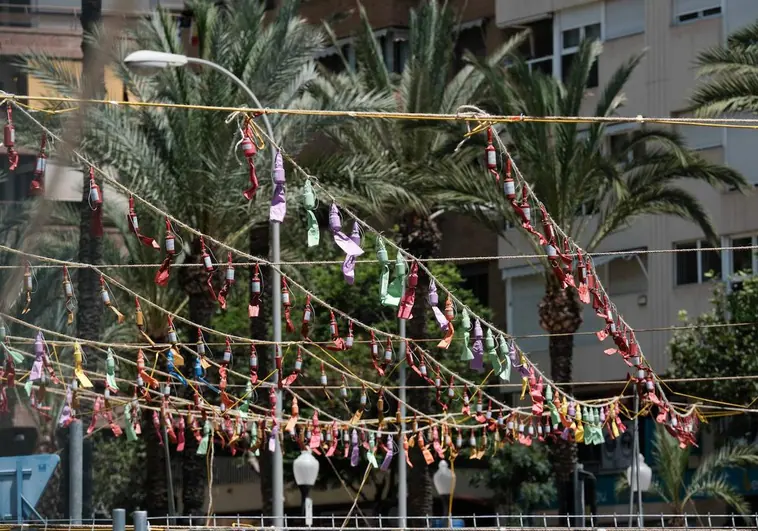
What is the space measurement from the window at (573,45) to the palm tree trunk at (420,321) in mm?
10235

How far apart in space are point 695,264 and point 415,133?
31.5 ft

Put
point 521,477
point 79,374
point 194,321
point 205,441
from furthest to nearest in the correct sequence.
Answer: point 521,477 → point 194,321 → point 205,441 → point 79,374

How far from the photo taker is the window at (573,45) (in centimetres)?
4034

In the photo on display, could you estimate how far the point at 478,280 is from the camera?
45188 millimetres

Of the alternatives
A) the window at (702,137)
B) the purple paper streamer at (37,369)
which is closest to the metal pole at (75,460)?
the purple paper streamer at (37,369)

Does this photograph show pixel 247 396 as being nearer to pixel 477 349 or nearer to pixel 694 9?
pixel 477 349

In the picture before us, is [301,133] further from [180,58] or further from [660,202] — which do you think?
[180,58]

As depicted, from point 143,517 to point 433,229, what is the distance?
74.2 feet

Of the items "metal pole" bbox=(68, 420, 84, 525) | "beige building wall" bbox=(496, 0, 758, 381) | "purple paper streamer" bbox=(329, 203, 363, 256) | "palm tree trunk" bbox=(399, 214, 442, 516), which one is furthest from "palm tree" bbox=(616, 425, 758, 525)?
"purple paper streamer" bbox=(329, 203, 363, 256)

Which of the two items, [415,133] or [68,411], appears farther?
[415,133]

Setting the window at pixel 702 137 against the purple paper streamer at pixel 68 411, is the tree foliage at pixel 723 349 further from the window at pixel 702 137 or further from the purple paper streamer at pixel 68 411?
the purple paper streamer at pixel 68 411

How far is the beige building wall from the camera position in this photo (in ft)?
120

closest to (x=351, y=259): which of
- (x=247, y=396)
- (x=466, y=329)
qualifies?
(x=466, y=329)

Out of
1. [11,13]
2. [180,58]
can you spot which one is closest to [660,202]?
[180,58]
